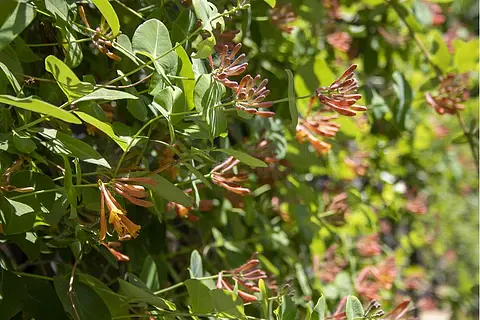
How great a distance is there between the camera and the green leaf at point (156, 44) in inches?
23.4

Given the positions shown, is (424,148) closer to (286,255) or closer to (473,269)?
(286,255)

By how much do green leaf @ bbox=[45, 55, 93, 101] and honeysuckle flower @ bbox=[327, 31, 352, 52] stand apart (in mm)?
625

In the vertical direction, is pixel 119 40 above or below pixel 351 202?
above

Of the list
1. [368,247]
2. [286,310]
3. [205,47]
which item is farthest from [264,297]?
[368,247]

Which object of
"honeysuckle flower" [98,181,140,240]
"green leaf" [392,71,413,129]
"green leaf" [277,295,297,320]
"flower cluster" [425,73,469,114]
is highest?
"honeysuckle flower" [98,181,140,240]

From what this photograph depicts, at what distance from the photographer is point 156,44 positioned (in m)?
0.60

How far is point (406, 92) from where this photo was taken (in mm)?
1062

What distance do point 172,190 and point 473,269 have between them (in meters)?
2.90

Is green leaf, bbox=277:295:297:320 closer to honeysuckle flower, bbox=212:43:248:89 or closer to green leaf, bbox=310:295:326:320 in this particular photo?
green leaf, bbox=310:295:326:320

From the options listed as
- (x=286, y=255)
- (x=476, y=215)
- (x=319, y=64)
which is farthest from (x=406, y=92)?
(x=476, y=215)

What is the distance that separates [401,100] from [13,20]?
2.39 ft

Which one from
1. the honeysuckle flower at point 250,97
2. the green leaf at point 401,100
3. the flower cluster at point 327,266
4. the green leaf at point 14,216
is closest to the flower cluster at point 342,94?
the honeysuckle flower at point 250,97

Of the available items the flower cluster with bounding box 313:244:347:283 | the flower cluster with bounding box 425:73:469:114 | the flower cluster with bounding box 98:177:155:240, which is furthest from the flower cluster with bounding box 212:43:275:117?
the flower cluster with bounding box 313:244:347:283

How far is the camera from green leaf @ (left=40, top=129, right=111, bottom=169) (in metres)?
0.58
